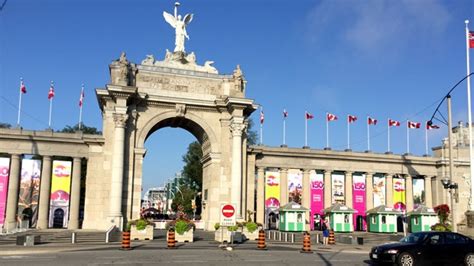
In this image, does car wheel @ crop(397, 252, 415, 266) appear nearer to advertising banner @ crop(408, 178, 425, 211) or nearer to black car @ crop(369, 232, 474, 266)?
black car @ crop(369, 232, 474, 266)

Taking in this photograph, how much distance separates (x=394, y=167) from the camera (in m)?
54.7

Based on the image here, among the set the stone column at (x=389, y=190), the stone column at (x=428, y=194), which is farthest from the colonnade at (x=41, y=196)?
the stone column at (x=428, y=194)

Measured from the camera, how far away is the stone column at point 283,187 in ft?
163

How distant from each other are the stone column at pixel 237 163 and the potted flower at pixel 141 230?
32.3 ft

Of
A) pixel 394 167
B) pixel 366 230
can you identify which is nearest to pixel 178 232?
pixel 366 230

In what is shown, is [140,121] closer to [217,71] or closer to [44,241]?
[217,71]

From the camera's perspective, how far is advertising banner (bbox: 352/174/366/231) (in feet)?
171

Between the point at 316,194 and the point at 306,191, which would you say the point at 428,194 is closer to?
the point at 316,194

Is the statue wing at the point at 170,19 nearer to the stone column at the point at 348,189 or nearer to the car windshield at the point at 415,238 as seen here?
the stone column at the point at 348,189

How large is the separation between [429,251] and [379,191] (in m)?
36.5

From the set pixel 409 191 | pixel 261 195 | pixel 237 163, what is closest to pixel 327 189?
pixel 261 195

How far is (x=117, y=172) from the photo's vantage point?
A: 39.3 meters

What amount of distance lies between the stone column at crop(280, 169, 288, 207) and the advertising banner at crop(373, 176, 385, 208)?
35.5 ft

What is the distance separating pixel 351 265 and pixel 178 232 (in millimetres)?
15323
